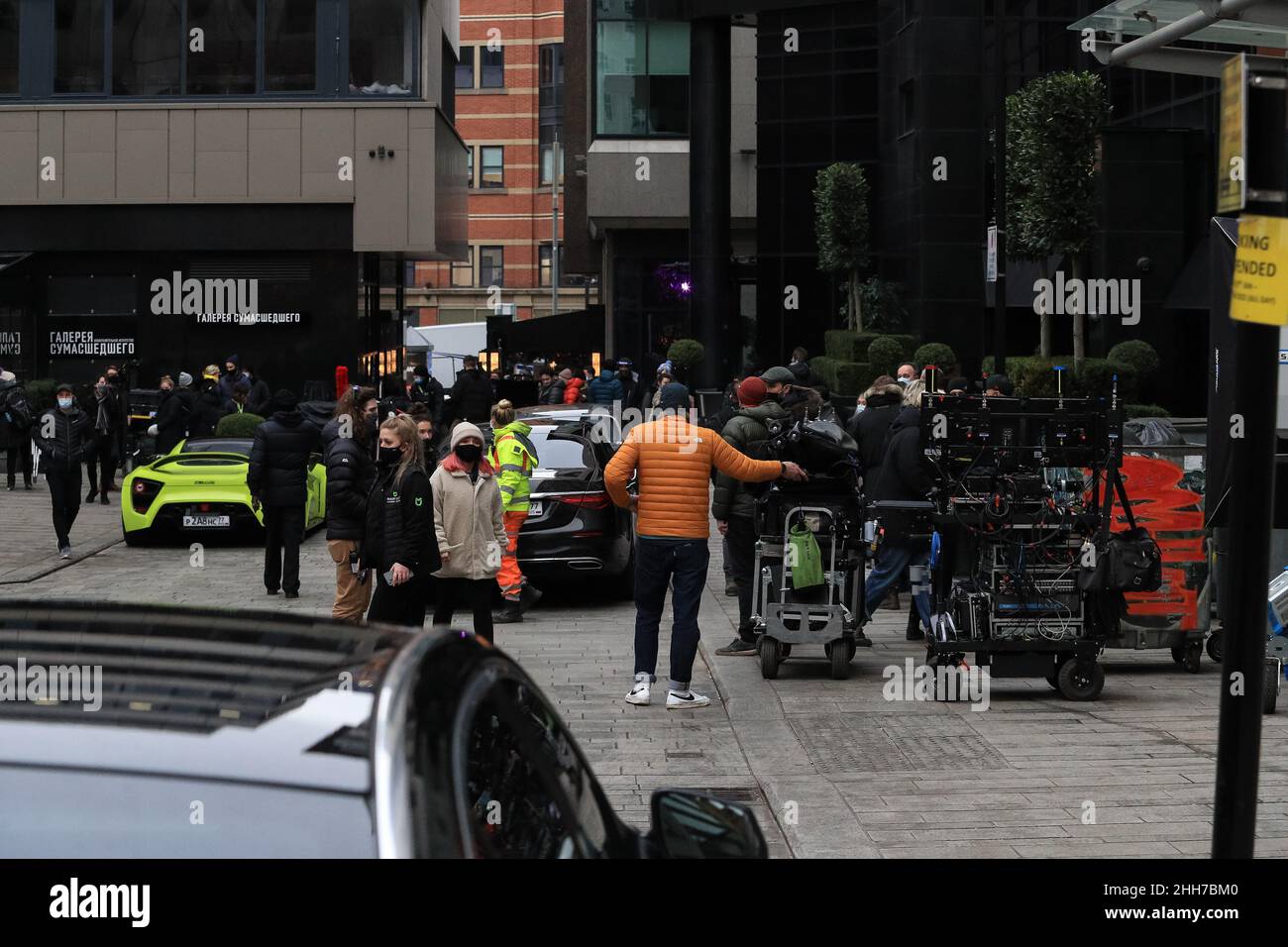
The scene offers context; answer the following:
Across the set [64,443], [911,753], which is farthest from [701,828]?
[64,443]

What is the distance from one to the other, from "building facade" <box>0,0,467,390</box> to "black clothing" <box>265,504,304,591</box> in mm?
19384

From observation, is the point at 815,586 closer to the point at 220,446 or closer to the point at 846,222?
the point at 220,446

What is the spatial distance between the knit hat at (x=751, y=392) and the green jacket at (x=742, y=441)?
2.1 inches

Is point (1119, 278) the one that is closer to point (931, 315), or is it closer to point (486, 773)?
point (931, 315)

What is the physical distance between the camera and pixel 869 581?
42.7 feet

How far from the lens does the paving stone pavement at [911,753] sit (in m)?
7.43

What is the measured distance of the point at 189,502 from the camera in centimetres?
1983

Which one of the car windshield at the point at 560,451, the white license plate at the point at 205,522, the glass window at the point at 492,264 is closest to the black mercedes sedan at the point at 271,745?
the car windshield at the point at 560,451

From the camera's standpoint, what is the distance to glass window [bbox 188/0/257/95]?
34938mm

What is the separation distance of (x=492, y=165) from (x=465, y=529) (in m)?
73.9
